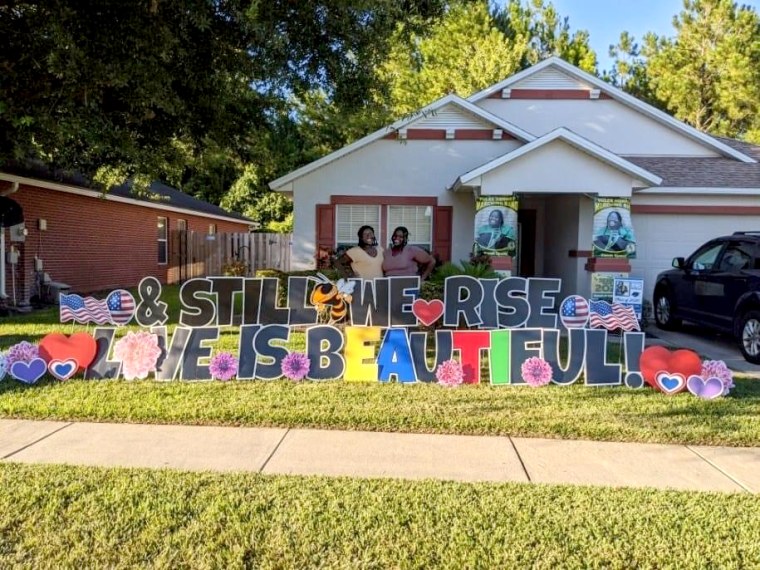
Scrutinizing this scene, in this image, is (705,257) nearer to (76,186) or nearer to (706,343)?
(706,343)

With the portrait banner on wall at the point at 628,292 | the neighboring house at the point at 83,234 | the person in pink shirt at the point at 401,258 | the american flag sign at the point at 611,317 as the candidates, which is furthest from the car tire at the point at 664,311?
the neighboring house at the point at 83,234

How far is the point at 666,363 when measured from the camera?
6426mm

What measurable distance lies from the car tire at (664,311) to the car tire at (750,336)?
236 centimetres

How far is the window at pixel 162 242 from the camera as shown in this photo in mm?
21453

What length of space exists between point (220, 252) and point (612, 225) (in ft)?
48.3

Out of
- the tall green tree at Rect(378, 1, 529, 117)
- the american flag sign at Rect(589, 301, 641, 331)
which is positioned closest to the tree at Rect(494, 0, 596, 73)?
the tall green tree at Rect(378, 1, 529, 117)

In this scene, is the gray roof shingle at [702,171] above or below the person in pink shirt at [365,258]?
above

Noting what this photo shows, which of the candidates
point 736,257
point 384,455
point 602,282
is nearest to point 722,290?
point 736,257

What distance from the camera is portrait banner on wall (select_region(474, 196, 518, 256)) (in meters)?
12.2

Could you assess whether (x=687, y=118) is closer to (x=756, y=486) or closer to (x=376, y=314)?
(x=376, y=314)

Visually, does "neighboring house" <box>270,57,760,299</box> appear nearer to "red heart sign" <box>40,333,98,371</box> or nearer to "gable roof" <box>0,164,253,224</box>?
"gable roof" <box>0,164,253,224</box>

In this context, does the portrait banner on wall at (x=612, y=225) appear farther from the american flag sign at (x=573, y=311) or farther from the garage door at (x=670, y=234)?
the american flag sign at (x=573, y=311)

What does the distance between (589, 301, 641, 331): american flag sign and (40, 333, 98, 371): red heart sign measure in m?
6.30

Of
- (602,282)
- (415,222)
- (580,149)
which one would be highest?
(580,149)
